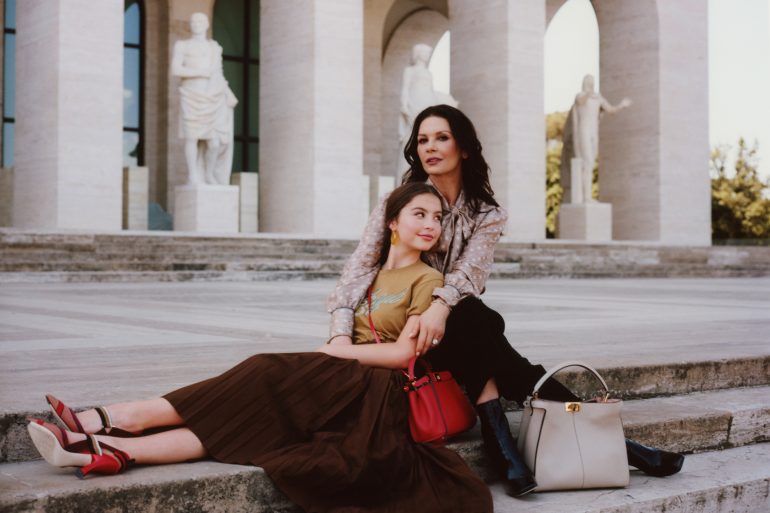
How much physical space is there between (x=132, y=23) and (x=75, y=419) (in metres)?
22.1

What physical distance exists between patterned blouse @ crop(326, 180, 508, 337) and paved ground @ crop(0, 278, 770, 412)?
29.9 inches

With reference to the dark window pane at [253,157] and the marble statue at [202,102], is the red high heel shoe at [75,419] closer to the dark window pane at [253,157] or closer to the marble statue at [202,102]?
the marble statue at [202,102]

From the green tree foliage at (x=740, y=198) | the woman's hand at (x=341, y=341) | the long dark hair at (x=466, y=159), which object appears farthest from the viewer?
the green tree foliage at (x=740, y=198)

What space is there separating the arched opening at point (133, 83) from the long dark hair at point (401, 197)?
806 inches

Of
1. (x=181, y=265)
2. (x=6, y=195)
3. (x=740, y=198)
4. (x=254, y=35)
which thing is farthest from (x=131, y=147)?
(x=740, y=198)

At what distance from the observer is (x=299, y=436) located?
3.06 m

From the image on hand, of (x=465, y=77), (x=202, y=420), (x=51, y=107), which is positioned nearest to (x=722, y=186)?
(x=465, y=77)

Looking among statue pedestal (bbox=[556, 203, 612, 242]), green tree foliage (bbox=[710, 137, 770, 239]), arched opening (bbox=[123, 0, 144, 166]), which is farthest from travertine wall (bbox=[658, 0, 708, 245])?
green tree foliage (bbox=[710, 137, 770, 239])

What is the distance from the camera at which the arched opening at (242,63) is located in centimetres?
2430

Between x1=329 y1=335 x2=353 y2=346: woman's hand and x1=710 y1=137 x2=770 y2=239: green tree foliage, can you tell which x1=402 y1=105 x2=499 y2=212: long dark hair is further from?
x1=710 y1=137 x2=770 y2=239: green tree foliage

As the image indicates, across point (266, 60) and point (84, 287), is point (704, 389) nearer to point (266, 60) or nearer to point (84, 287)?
point (84, 287)

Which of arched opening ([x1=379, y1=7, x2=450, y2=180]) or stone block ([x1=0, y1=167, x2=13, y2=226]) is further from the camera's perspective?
arched opening ([x1=379, y1=7, x2=450, y2=180])

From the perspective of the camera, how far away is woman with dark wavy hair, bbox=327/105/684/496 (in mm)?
3350

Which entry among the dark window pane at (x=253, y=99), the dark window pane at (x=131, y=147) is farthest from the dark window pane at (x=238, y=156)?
the dark window pane at (x=131, y=147)
